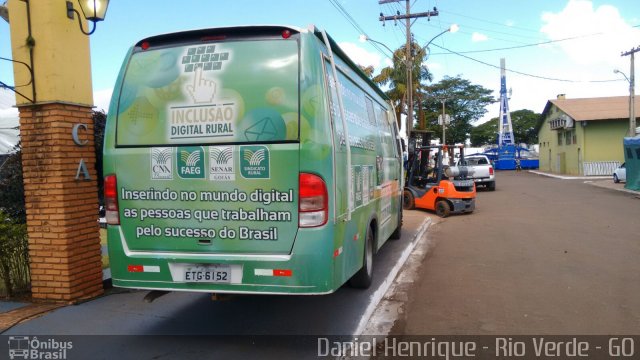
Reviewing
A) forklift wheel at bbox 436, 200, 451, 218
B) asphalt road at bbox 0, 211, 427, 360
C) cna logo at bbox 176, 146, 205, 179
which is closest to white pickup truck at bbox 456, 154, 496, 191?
forklift wheel at bbox 436, 200, 451, 218

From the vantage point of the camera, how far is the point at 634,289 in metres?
5.96

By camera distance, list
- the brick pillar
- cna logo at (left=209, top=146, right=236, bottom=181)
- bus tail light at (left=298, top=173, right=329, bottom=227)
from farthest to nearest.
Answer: the brick pillar
cna logo at (left=209, top=146, right=236, bottom=181)
bus tail light at (left=298, top=173, right=329, bottom=227)

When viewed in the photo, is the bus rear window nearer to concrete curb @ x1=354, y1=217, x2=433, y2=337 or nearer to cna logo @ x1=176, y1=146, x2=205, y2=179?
cna logo @ x1=176, y1=146, x2=205, y2=179

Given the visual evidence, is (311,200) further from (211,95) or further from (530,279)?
(530,279)

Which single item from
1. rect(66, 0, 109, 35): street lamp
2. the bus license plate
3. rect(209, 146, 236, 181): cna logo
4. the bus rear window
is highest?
rect(66, 0, 109, 35): street lamp

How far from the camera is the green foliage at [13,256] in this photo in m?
5.57

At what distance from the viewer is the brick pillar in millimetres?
5285

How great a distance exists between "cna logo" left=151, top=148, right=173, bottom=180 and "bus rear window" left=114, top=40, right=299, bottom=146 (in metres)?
0.08

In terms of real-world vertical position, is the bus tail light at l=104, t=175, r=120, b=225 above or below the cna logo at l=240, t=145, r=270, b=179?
below

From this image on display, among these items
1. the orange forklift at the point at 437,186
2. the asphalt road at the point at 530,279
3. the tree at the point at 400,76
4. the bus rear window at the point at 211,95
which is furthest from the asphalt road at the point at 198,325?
the tree at the point at 400,76

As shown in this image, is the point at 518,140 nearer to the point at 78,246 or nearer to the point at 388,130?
the point at 388,130

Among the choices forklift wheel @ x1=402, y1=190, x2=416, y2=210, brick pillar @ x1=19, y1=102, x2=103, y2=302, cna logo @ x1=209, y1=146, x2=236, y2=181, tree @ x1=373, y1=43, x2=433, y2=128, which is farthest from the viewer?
tree @ x1=373, y1=43, x2=433, y2=128

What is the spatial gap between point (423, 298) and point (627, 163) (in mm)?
19832

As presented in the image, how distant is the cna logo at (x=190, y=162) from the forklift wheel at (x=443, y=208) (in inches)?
437
